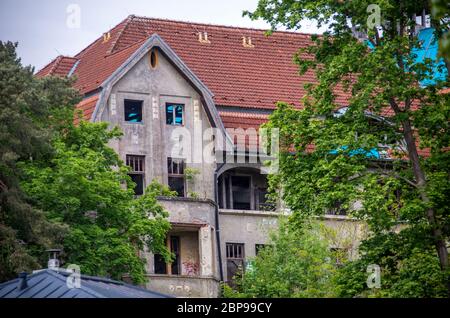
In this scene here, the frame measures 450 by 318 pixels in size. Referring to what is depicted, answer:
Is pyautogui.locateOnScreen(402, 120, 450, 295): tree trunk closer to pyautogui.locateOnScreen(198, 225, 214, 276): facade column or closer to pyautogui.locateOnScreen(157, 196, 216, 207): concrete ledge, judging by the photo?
pyautogui.locateOnScreen(157, 196, 216, 207): concrete ledge

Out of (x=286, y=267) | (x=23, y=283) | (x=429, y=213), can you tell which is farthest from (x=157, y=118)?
(x=23, y=283)

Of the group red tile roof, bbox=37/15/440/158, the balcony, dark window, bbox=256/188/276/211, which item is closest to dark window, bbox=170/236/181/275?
the balcony

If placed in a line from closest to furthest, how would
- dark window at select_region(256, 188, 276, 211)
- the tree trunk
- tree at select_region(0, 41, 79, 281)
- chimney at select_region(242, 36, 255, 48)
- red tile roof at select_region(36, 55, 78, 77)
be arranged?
the tree trunk → tree at select_region(0, 41, 79, 281) → dark window at select_region(256, 188, 276, 211) → red tile roof at select_region(36, 55, 78, 77) → chimney at select_region(242, 36, 255, 48)

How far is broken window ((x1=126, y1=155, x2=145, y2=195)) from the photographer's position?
61.0m

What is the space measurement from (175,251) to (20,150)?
1082 cm

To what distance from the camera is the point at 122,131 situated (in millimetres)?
60562

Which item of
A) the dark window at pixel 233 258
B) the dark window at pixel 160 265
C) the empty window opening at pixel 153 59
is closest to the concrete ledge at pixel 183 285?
the dark window at pixel 160 265

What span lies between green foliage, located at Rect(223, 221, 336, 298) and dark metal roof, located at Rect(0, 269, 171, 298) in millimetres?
18163

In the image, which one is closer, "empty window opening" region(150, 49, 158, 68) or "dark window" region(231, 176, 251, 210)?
"empty window opening" region(150, 49, 158, 68)

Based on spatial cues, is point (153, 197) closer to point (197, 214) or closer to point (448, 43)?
point (197, 214)

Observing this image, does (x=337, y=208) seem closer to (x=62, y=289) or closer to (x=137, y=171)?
(x=137, y=171)

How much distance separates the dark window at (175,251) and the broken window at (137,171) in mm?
2233

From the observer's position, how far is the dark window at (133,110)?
201 ft
